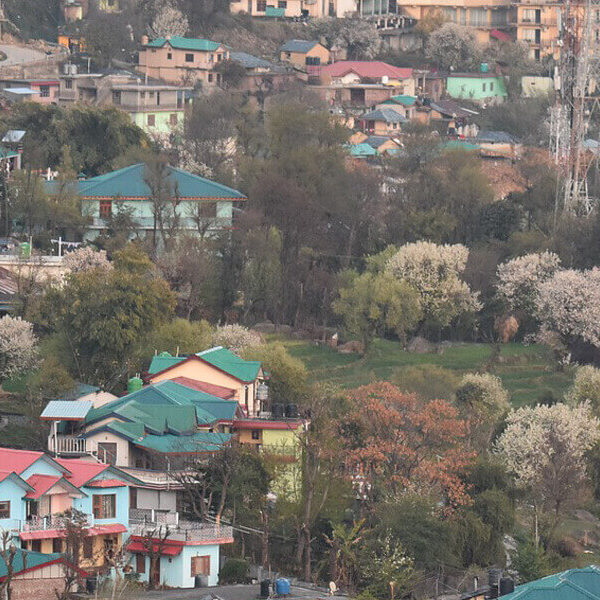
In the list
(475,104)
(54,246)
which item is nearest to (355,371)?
(54,246)

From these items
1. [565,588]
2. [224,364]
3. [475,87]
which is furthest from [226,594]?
[475,87]

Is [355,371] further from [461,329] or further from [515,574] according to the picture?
[515,574]

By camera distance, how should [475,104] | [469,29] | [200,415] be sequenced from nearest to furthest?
[200,415]
[475,104]
[469,29]

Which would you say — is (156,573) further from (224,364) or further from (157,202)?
(157,202)

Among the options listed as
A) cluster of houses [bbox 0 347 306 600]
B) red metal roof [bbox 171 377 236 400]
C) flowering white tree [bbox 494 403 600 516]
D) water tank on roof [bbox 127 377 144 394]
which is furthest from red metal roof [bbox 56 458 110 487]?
flowering white tree [bbox 494 403 600 516]

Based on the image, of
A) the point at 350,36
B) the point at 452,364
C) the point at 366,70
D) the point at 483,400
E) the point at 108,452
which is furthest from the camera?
the point at 350,36

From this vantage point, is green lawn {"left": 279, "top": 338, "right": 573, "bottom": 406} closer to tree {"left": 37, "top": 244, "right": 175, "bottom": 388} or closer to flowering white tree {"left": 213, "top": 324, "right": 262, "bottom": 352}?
flowering white tree {"left": 213, "top": 324, "right": 262, "bottom": 352}

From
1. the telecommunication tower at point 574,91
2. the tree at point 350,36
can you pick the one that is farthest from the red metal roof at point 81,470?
the tree at point 350,36

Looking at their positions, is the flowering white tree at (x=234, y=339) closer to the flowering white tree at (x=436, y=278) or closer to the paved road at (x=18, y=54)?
the flowering white tree at (x=436, y=278)
